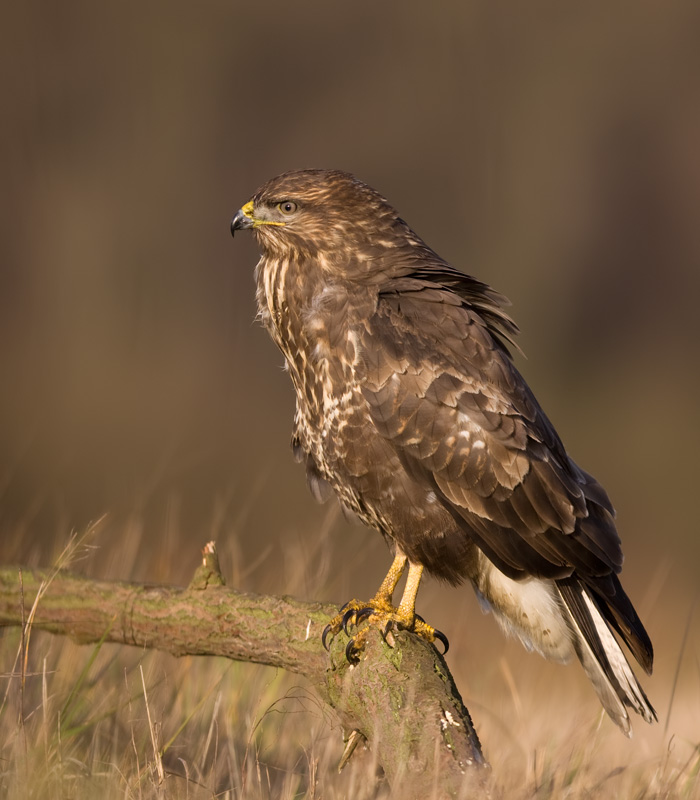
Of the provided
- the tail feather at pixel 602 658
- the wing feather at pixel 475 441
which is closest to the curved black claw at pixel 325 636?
the wing feather at pixel 475 441

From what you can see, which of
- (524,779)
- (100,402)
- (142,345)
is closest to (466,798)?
(524,779)

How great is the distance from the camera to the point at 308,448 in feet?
13.6

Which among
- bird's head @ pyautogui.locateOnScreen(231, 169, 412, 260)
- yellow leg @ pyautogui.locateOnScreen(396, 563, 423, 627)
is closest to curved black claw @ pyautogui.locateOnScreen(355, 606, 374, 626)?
yellow leg @ pyautogui.locateOnScreen(396, 563, 423, 627)

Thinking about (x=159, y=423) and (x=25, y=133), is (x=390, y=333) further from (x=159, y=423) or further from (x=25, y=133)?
(x=25, y=133)

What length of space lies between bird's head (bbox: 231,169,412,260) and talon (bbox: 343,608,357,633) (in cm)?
128

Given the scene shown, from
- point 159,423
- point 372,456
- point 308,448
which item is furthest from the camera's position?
point 159,423

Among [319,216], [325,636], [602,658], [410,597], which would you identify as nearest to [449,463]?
[410,597]

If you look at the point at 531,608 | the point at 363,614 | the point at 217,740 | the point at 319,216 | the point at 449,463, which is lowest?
the point at 217,740

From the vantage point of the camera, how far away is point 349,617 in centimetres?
376

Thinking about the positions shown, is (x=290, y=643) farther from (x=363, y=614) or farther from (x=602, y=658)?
(x=602, y=658)

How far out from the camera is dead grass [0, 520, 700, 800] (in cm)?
312

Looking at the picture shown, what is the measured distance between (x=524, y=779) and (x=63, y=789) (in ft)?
4.71

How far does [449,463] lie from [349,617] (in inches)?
23.9

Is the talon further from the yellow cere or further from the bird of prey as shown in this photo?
the yellow cere
